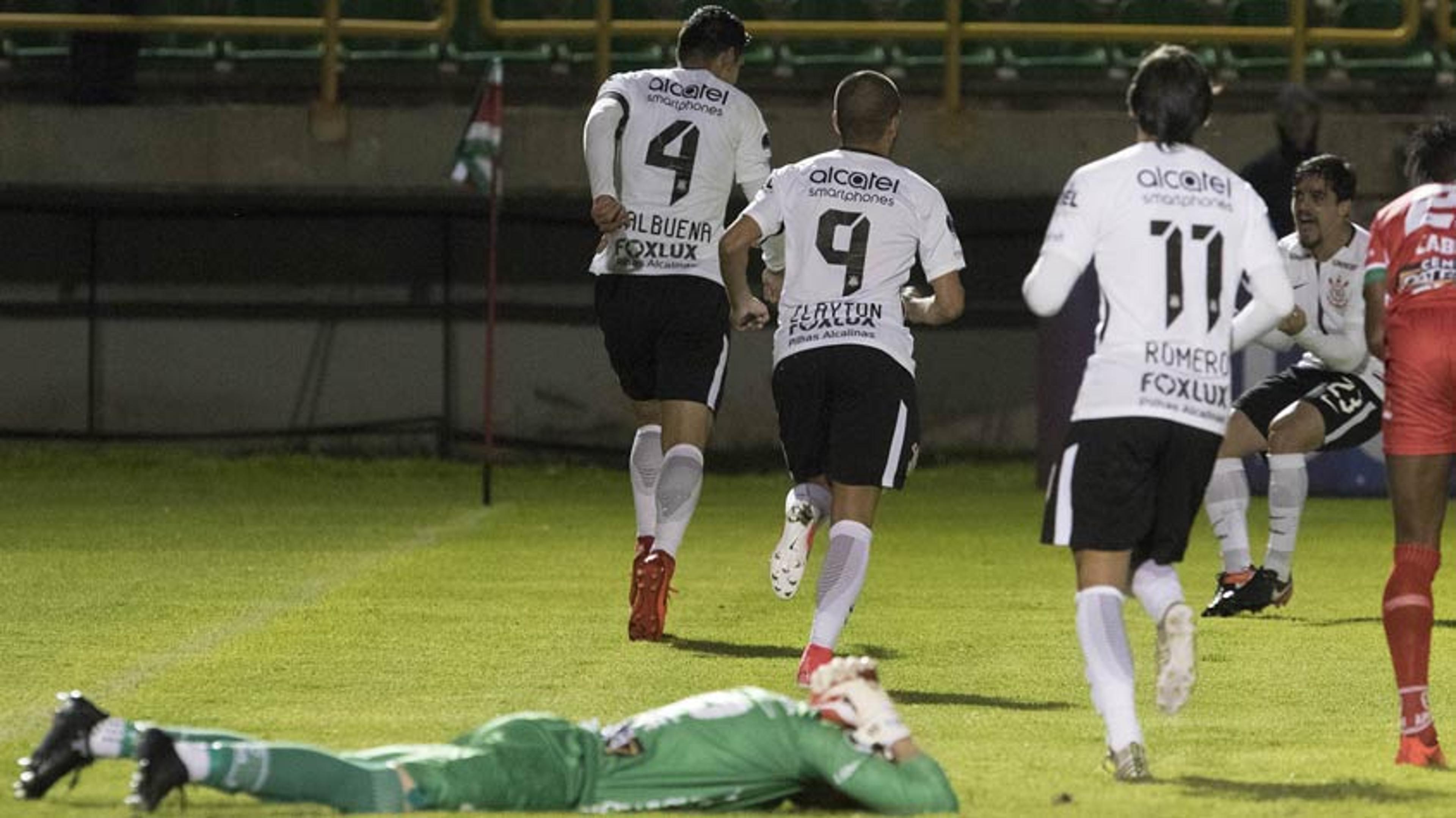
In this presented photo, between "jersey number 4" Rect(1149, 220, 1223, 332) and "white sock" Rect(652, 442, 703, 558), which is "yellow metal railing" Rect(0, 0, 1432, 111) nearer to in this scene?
"white sock" Rect(652, 442, 703, 558)

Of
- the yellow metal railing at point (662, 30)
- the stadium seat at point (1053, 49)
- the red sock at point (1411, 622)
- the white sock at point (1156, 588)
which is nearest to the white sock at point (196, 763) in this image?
the white sock at point (1156, 588)

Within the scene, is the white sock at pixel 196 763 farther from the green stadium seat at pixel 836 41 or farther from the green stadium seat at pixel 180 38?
the green stadium seat at pixel 836 41

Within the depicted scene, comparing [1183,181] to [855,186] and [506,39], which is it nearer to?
[855,186]

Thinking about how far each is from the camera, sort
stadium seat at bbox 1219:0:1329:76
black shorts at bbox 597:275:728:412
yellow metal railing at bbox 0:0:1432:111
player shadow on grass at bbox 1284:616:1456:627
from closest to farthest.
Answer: black shorts at bbox 597:275:728:412, player shadow on grass at bbox 1284:616:1456:627, yellow metal railing at bbox 0:0:1432:111, stadium seat at bbox 1219:0:1329:76

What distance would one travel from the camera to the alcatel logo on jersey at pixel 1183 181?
6.49 metres

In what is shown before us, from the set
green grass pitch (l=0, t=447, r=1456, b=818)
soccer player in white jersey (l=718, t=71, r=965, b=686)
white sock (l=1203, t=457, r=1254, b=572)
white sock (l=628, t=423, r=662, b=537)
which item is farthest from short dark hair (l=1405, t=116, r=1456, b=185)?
white sock (l=628, t=423, r=662, b=537)

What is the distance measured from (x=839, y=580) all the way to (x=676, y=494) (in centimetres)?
159

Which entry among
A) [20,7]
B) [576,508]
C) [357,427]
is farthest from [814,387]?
[20,7]

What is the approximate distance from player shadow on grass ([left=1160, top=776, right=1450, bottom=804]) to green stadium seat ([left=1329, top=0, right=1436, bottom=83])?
44.4 ft

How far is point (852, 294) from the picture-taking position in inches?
326

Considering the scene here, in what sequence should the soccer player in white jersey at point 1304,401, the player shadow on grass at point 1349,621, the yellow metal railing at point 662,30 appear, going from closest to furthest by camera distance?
the player shadow on grass at point 1349,621 < the soccer player in white jersey at point 1304,401 < the yellow metal railing at point 662,30

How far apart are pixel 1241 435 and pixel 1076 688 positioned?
2.78 m

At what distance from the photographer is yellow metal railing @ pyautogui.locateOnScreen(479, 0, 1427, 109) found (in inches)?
705

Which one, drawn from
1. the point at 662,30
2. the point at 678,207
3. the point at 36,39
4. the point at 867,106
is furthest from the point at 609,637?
the point at 36,39
